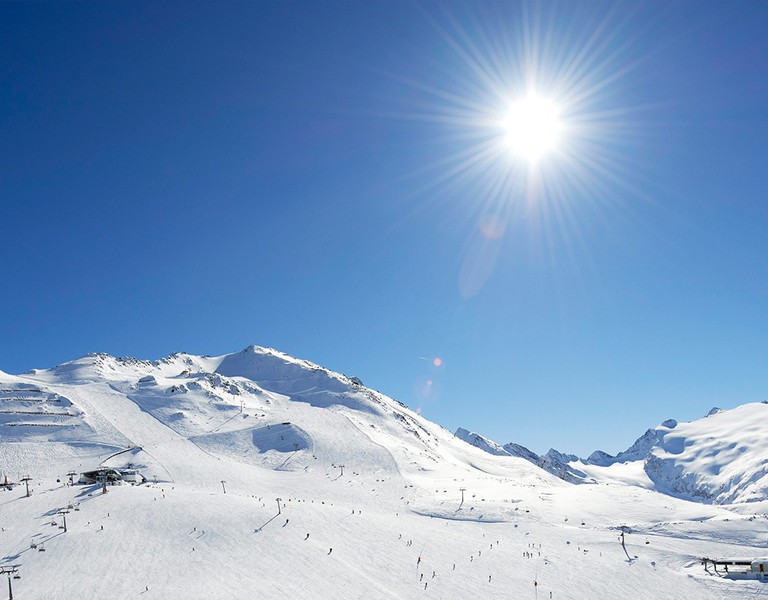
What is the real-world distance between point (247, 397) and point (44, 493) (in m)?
98.5

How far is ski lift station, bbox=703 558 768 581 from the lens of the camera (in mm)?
56006

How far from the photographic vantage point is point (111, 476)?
282ft

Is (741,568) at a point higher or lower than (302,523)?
higher

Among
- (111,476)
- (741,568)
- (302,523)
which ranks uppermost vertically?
(111,476)

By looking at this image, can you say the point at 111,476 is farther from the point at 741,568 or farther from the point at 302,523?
the point at 741,568

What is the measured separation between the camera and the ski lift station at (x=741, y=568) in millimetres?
56006

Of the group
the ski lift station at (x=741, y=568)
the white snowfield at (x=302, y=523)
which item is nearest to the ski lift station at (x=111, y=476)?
the white snowfield at (x=302, y=523)

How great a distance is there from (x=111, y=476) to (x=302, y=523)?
4307 centimetres

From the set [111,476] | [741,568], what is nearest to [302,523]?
[111,476]

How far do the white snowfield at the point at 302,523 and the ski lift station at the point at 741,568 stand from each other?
43.5 inches

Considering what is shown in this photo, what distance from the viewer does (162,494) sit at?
72.9 m

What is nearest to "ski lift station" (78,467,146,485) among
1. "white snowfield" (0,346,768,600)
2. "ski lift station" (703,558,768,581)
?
"white snowfield" (0,346,768,600)

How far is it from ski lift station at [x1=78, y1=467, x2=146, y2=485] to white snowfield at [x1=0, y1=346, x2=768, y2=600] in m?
3.30

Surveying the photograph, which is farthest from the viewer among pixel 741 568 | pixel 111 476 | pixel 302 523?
pixel 111 476
